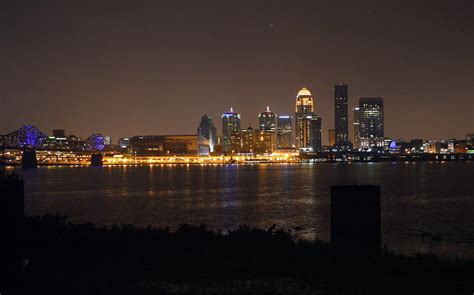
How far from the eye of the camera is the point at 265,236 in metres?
19.4

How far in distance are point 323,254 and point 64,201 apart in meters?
41.4

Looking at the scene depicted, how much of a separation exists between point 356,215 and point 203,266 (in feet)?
18.7

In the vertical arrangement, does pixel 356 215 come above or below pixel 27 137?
below

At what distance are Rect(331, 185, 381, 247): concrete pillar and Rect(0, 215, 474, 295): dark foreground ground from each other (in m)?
1.12

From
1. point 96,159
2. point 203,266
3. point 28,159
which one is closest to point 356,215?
point 203,266

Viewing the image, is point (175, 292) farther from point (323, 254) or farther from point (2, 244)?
point (2, 244)

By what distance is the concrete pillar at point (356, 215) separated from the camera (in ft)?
61.5

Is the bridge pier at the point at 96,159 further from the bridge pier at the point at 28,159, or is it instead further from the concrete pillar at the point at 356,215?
the concrete pillar at the point at 356,215

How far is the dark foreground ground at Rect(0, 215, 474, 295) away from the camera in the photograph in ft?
42.7

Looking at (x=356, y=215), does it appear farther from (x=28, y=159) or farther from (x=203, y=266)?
(x=28, y=159)

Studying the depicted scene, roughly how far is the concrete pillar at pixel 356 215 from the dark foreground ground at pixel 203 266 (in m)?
1.12

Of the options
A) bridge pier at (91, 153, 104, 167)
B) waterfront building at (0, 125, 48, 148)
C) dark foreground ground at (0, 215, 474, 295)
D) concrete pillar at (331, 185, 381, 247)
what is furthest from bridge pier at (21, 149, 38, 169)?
concrete pillar at (331, 185, 381, 247)

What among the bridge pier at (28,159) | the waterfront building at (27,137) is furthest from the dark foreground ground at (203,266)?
the waterfront building at (27,137)

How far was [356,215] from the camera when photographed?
1920 cm
